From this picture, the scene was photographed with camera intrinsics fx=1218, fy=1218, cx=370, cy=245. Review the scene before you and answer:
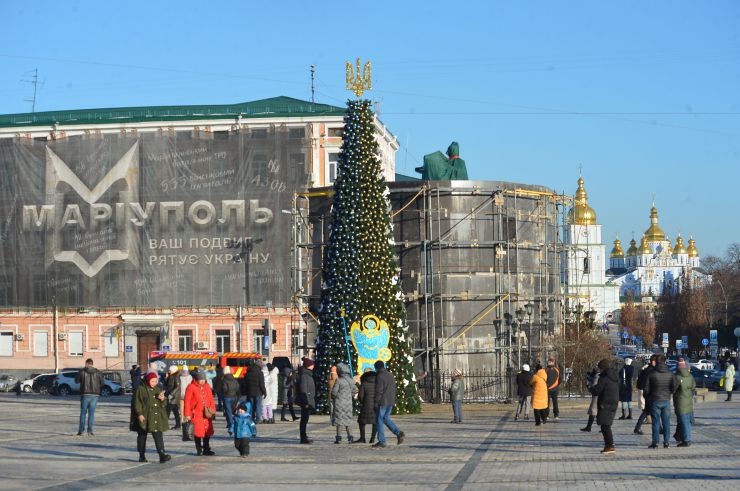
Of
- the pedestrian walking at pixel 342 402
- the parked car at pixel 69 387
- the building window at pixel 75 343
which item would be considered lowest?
the parked car at pixel 69 387

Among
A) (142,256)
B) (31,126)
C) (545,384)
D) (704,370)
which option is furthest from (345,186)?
(31,126)

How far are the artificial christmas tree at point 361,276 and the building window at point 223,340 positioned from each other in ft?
111

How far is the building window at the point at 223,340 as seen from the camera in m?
66.6

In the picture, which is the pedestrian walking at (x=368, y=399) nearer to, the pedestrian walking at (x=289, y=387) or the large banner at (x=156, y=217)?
the pedestrian walking at (x=289, y=387)

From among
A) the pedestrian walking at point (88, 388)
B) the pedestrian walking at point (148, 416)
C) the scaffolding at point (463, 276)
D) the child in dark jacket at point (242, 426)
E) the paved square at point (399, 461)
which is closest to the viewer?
the paved square at point (399, 461)

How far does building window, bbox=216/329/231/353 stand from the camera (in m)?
66.6

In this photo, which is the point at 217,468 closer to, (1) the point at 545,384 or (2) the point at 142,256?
(1) the point at 545,384

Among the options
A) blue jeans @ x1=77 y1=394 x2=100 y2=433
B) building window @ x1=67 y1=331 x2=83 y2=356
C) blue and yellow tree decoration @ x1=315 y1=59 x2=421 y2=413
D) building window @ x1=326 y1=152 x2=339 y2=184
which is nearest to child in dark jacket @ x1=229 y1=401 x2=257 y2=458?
blue jeans @ x1=77 y1=394 x2=100 y2=433

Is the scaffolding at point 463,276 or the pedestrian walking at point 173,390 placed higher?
the scaffolding at point 463,276

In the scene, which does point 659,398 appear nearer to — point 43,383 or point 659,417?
point 659,417

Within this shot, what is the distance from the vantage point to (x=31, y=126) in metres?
69.4

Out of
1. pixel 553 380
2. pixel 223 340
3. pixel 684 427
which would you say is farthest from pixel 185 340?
pixel 684 427

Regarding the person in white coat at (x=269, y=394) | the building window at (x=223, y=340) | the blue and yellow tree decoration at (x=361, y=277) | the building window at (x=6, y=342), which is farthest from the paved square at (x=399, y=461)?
the building window at (x=6, y=342)

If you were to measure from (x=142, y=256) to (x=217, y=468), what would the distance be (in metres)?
49.8
